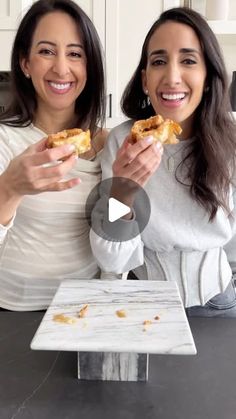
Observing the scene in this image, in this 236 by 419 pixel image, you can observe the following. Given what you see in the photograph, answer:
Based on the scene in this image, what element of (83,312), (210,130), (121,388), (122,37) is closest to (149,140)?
(210,130)

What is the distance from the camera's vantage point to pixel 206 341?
0.80 meters

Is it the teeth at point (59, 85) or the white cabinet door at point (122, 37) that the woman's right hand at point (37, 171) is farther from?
the white cabinet door at point (122, 37)

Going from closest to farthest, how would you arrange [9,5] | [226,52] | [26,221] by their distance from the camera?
[26,221] < [9,5] < [226,52]

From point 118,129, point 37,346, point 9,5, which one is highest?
point 9,5

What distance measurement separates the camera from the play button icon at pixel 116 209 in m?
0.94

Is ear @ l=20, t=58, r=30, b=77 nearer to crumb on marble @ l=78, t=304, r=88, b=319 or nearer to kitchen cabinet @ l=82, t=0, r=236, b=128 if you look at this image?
crumb on marble @ l=78, t=304, r=88, b=319

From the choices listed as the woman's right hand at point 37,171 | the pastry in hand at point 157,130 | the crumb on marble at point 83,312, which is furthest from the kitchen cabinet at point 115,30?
the crumb on marble at point 83,312

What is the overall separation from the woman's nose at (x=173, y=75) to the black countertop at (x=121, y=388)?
0.55m

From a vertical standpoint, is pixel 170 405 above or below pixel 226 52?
below

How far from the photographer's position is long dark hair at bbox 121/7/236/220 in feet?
3.29

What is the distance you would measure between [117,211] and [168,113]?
0.27 metres

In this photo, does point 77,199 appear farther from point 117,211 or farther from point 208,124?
point 208,124

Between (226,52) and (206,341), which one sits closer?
(206,341)

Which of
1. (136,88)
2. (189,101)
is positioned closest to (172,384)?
(189,101)
